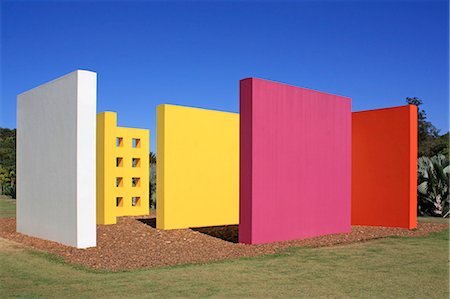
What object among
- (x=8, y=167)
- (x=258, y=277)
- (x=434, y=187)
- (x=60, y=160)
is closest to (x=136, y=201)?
(x=60, y=160)

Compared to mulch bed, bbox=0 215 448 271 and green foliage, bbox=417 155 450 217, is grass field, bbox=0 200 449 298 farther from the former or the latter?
green foliage, bbox=417 155 450 217

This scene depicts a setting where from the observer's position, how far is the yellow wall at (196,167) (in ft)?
42.0

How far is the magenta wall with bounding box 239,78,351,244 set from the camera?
32.1ft

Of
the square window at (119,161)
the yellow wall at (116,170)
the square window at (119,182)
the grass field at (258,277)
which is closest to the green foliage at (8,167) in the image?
the square window at (119,182)

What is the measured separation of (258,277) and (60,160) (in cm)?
549

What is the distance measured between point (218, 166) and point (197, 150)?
0.94 metres

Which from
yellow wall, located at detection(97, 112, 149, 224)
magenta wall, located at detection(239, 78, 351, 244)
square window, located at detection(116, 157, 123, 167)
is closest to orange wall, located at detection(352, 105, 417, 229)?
magenta wall, located at detection(239, 78, 351, 244)

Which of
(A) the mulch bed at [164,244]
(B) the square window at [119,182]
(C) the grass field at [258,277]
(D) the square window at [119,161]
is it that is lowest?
(A) the mulch bed at [164,244]

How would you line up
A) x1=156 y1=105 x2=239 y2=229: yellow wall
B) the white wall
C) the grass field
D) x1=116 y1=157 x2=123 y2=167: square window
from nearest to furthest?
the grass field → the white wall → x1=156 y1=105 x2=239 y2=229: yellow wall → x1=116 y1=157 x2=123 y2=167: square window

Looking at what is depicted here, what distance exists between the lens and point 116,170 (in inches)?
608

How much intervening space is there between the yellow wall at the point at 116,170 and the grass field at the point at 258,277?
5.20m

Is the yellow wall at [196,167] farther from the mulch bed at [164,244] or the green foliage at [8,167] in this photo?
the green foliage at [8,167]

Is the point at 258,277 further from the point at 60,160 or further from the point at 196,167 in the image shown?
the point at 196,167

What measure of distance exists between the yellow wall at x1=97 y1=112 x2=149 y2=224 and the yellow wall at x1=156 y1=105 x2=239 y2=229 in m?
2.07
